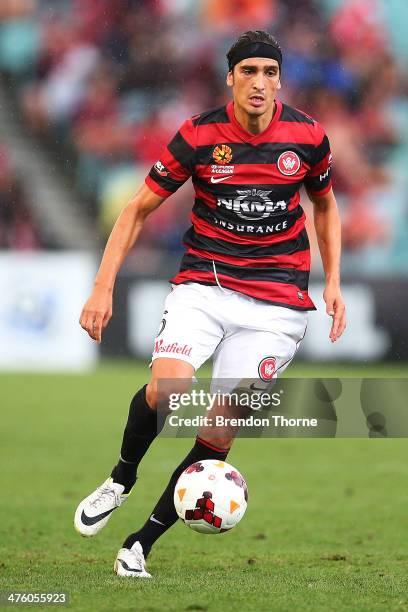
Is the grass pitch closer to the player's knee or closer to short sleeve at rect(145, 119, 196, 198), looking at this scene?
the player's knee

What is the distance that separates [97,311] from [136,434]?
595 millimetres

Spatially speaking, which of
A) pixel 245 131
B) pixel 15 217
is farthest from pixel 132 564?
pixel 15 217

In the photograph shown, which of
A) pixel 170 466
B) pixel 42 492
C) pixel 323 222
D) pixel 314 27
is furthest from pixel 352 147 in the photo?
pixel 323 222

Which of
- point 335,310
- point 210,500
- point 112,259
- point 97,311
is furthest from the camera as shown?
point 335,310

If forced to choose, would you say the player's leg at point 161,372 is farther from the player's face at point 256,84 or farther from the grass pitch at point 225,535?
the player's face at point 256,84

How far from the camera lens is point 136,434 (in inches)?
194

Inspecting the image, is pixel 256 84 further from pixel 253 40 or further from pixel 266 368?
pixel 266 368

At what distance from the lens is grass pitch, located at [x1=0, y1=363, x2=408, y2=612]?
4355 millimetres

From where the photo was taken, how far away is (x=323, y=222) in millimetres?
5332

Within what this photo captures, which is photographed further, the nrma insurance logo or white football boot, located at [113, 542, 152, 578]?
the nrma insurance logo

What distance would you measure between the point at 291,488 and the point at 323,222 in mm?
2716

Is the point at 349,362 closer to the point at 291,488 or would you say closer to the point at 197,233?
the point at 291,488

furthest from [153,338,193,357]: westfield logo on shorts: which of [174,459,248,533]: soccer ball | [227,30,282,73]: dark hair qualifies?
[227,30,282,73]: dark hair

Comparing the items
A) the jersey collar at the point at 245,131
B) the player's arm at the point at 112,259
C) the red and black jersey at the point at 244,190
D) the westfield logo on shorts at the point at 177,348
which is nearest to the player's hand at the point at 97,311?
the player's arm at the point at 112,259
